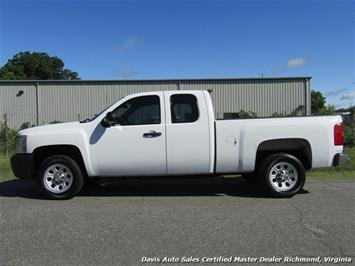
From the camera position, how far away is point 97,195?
8844mm

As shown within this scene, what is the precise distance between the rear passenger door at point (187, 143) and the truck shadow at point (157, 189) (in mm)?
403

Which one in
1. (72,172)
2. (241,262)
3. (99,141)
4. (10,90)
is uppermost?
(10,90)

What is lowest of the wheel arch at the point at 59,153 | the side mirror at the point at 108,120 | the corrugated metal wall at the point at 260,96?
the wheel arch at the point at 59,153

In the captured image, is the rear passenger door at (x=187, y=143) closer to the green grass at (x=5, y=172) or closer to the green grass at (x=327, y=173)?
the green grass at (x=327, y=173)

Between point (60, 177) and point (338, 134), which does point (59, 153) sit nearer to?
point (60, 177)

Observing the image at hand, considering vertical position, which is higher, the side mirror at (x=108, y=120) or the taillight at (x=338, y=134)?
the side mirror at (x=108, y=120)

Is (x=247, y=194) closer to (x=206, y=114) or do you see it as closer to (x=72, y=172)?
(x=206, y=114)

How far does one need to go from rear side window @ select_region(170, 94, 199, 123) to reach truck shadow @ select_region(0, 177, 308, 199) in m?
1.16

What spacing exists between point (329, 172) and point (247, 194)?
4.23 metres

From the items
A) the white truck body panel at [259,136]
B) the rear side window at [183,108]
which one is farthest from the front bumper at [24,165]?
the white truck body panel at [259,136]

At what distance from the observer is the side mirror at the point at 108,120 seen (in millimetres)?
8336

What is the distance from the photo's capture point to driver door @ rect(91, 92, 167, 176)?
8.36 meters

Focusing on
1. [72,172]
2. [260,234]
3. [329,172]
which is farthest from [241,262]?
[329,172]

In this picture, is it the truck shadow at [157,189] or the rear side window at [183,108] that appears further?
the truck shadow at [157,189]
